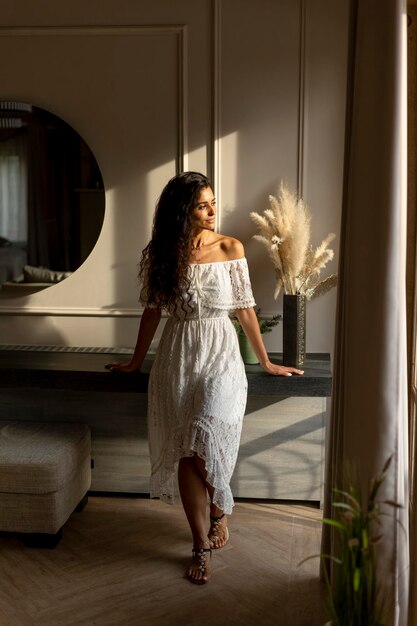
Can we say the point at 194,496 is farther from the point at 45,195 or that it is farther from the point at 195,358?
the point at 45,195

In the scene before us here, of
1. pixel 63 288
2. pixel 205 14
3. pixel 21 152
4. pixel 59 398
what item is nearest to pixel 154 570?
pixel 59 398

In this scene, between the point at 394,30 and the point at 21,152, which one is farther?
the point at 21,152

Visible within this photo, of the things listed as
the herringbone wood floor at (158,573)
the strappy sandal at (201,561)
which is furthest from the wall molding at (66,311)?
the strappy sandal at (201,561)

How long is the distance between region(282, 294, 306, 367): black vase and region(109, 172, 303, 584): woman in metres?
0.29

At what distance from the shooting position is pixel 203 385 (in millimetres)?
3350

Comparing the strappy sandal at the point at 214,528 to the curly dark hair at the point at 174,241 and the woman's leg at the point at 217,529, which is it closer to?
the woman's leg at the point at 217,529

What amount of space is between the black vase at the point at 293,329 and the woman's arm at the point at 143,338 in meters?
0.60

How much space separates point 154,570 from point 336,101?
228 centimetres

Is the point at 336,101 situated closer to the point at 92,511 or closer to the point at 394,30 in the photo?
the point at 394,30

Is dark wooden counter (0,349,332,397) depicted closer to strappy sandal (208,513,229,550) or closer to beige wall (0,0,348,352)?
beige wall (0,0,348,352)

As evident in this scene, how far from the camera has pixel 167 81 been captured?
3990 mm

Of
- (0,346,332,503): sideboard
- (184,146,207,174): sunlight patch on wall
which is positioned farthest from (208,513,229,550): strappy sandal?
(184,146,207,174): sunlight patch on wall

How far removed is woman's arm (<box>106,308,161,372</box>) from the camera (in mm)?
3613

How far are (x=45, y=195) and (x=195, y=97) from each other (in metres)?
0.89
